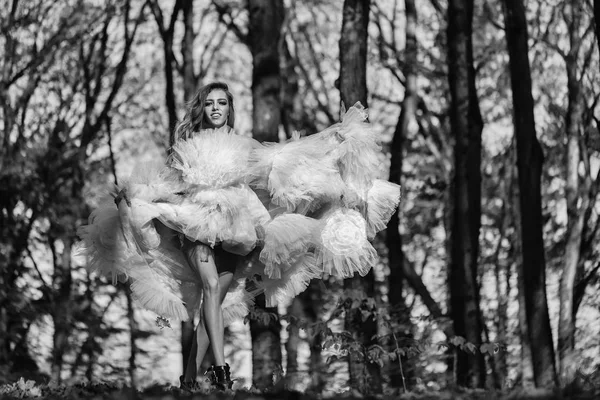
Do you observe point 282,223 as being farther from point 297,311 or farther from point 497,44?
point 497,44

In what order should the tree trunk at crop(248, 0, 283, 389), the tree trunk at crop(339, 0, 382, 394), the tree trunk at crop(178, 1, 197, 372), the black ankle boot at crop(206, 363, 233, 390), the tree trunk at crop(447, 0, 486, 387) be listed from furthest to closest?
the tree trunk at crop(178, 1, 197, 372) → the tree trunk at crop(447, 0, 486, 387) → the tree trunk at crop(248, 0, 283, 389) → the tree trunk at crop(339, 0, 382, 394) → the black ankle boot at crop(206, 363, 233, 390)

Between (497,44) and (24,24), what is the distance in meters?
9.82

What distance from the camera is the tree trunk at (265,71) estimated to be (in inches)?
504

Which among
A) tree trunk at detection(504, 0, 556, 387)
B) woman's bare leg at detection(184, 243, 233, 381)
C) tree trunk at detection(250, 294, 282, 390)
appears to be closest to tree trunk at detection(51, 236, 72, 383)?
tree trunk at detection(250, 294, 282, 390)

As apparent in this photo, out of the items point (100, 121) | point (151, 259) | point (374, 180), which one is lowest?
point (151, 259)

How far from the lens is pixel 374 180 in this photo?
7.74 metres

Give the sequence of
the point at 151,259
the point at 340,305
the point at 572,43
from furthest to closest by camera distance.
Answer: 1. the point at 572,43
2. the point at 340,305
3. the point at 151,259

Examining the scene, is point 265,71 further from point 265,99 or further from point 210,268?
point 210,268

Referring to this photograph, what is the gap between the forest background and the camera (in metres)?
19.2

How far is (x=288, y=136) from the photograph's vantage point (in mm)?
20797

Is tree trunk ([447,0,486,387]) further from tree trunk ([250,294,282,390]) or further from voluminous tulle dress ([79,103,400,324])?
voluminous tulle dress ([79,103,400,324])

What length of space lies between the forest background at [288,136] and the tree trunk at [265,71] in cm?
508

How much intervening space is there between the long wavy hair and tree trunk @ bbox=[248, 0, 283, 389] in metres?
4.67

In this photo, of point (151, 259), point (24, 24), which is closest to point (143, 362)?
point (24, 24)
